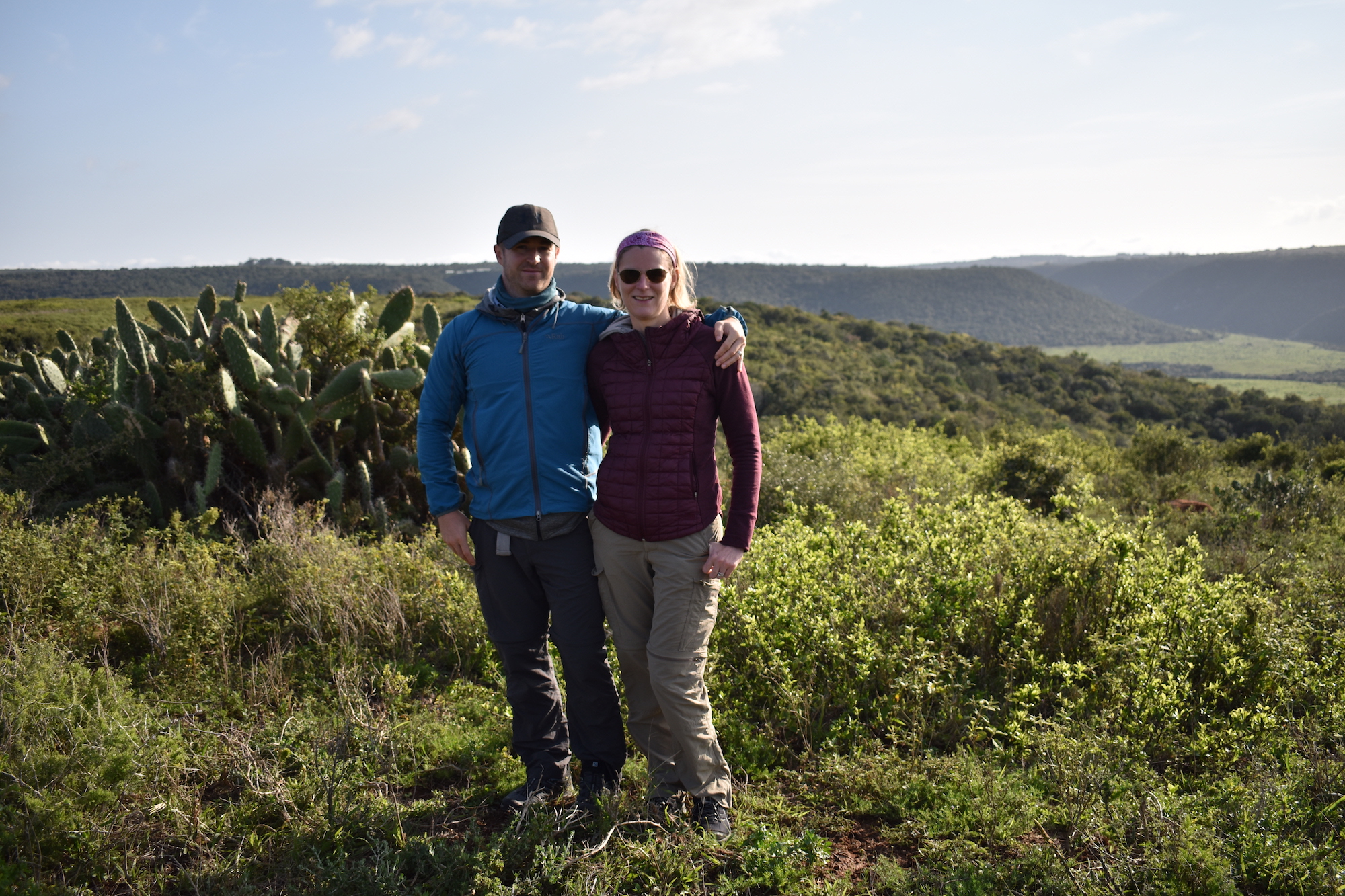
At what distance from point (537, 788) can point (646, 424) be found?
1428 mm

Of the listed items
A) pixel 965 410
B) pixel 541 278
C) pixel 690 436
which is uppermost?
pixel 541 278

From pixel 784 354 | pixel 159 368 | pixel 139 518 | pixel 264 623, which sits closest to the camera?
pixel 264 623

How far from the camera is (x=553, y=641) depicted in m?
2.71

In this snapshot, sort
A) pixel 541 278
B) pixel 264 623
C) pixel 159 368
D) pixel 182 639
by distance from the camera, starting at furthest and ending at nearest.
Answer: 1. pixel 159 368
2. pixel 264 623
3. pixel 182 639
4. pixel 541 278

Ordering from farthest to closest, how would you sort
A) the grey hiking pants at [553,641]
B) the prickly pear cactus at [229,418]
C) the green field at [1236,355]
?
1. the green field at [1236,355]
2. the prickly pear cactus at [229,418]
3. the grey hiking pants at [553,641]

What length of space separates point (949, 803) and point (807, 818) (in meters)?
0.53

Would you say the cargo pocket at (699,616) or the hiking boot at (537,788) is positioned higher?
the cargo pocket at (699,616)

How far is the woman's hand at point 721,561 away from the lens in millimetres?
2393

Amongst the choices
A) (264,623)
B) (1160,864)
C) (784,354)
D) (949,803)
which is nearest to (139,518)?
(264,623)

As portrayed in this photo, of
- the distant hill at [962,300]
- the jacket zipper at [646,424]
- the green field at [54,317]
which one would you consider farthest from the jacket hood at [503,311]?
the distant hill at [962,300]

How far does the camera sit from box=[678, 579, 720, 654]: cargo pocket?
244 cm

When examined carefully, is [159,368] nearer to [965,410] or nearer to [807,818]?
[807,818]

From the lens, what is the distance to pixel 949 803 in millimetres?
2752

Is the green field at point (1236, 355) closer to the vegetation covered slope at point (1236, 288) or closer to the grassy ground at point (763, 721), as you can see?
the vegetation covered slope at point (1236, 288)
